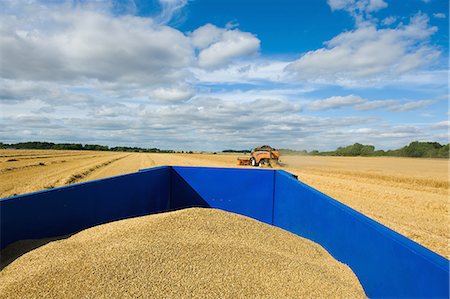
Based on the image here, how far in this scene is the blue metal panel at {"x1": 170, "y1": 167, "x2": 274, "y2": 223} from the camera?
235 inches

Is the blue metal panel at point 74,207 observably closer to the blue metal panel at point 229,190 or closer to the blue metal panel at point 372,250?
the blue metal panel at point 229,190

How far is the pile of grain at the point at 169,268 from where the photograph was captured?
2.27 meters

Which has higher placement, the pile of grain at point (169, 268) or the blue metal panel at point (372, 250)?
the blue metal panel at point (372, 250)

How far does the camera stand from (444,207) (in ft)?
27.5

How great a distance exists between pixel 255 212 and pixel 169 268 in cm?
355

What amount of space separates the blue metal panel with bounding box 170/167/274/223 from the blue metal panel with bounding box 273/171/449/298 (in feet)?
4.94

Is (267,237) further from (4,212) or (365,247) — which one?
(4,212)

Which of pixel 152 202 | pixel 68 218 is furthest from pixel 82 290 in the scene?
pixel 152 202

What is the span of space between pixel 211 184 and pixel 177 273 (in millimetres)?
3761

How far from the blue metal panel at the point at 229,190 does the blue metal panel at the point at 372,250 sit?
1505 millimetres

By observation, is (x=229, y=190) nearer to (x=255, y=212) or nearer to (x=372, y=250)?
(x=255, y=212)

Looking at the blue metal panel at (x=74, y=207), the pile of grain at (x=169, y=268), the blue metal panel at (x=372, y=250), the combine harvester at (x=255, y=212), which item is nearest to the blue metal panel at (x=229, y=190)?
the combine harvester at (x=255, y=212)

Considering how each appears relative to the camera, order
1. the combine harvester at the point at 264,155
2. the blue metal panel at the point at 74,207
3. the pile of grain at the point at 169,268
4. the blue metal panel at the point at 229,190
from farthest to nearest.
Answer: the combine harvester at the point at 264,155 < the blue metal panel at the point at 229,190 < the blue metal panel at the point at 74,207 < the pile of grain at the point at 169,268

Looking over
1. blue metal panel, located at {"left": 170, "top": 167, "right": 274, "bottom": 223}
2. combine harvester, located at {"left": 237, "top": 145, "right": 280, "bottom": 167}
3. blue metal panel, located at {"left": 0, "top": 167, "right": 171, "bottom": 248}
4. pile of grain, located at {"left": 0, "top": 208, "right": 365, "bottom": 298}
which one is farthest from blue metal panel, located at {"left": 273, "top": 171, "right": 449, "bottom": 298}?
combine harvester, located at {"left": 237, "top": 145, "right": 280, "bottom": 167}
